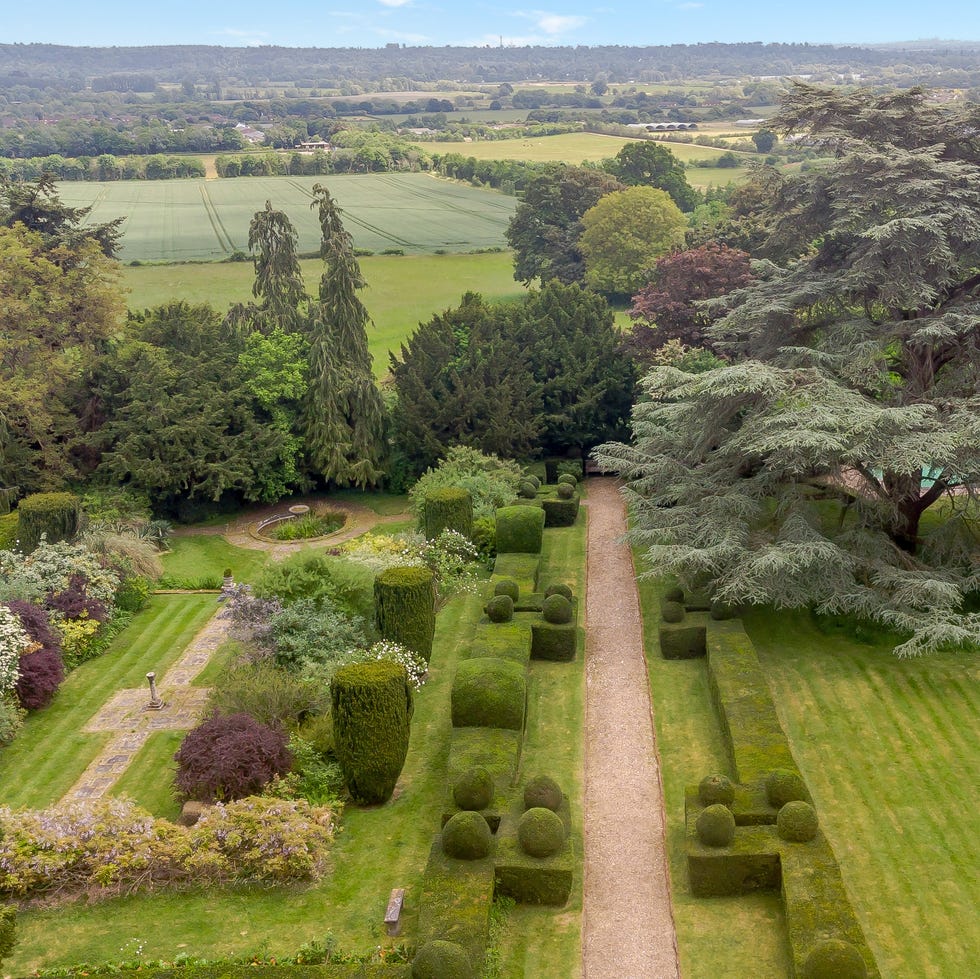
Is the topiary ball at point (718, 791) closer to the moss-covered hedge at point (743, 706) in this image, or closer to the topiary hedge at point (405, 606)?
the moss-covered hedge at point (743, 706)

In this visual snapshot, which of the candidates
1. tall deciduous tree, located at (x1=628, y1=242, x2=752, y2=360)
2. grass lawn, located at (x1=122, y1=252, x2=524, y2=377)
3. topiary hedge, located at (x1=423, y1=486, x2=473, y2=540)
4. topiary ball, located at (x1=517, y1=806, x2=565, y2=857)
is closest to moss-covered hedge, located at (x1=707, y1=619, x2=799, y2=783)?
topiary ball, located at (x1=517, y1=806, x2=565, y2=857)

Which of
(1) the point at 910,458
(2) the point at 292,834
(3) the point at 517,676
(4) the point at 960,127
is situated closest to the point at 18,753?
(2) the point at 292,834

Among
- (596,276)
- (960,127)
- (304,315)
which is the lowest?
(596,276)

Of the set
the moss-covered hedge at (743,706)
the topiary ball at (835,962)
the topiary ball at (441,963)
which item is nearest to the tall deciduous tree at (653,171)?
the moss-covered hedge at (743,706)

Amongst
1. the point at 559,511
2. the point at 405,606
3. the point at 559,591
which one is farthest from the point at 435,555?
the point at 559,511

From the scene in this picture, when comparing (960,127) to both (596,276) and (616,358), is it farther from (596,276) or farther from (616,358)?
(596,276)

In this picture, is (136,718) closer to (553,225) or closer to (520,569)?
(520,569)
